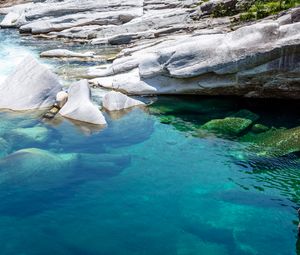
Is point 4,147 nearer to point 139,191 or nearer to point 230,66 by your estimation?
point 139,191

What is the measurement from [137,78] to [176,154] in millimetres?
6340

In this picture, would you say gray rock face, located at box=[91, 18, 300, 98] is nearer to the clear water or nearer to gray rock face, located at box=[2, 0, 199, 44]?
the clear water

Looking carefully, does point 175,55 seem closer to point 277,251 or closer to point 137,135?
point 137,135

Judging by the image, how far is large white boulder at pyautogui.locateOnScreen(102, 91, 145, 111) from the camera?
18183 millimetres

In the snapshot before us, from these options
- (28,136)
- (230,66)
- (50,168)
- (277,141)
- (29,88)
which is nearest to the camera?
(50,168)

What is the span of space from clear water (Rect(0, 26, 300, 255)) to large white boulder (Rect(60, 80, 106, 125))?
0.47 meters

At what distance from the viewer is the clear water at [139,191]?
10.4 meters

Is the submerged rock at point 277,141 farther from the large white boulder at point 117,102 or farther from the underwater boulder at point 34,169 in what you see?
the underwater boulder at point 34,169

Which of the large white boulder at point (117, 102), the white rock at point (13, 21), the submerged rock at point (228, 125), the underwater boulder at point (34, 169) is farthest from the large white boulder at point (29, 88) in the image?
the white rock at point (13, 21)

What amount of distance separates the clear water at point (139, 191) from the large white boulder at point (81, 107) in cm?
47

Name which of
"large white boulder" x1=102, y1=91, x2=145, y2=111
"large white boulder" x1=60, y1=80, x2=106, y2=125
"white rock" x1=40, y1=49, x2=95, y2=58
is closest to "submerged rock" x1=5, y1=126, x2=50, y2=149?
"large white boulder" x1=60, y1=80, x2=106, y2=125

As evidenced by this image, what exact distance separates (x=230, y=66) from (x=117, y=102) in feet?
15.9

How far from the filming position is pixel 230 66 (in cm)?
1748

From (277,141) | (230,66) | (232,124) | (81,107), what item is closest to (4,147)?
(81,107)
